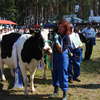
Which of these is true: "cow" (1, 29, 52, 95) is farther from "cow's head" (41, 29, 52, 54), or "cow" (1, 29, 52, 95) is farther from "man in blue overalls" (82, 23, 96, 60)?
"man in blue overalls" (82, 23, 96, 60)

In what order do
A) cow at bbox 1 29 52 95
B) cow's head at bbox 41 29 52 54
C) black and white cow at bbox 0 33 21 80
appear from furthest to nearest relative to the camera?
1. black and white cow at bbox 0 33 21 80
2. cow at bbox 1 29 52 95
3. cow's head at bbox 41 29 52 54

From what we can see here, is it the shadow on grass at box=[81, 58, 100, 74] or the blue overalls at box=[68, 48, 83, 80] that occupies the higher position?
the blue overalls at box=[68, 48, 83, 80]

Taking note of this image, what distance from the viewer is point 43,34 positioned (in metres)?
8.25

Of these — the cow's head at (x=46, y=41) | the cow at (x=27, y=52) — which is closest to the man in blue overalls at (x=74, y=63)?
the cow at (x=27, y=52)

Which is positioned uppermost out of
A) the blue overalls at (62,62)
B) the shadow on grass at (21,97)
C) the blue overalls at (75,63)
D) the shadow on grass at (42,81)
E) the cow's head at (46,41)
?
the cow's head at (46,41)

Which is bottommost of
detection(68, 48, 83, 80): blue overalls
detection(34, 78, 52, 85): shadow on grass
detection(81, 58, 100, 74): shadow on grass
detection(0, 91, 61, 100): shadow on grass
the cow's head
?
detection(81, 58, 100, 74): shadow on grass

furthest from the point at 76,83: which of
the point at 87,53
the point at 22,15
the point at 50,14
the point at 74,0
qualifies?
the point at 50,14

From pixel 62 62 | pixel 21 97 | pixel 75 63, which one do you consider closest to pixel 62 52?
pixel 62 62

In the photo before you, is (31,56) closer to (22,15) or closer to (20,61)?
(20,61)

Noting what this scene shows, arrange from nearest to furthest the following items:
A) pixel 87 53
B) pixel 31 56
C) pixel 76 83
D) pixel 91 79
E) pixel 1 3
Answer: pixel 31 56, pixel 76 83, pixel 91 79, pixel 87 53, pixel 1 3

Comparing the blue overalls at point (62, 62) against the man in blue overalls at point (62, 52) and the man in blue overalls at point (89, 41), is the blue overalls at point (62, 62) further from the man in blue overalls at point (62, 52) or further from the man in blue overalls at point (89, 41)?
the man in blue overalls at point (89, 41)

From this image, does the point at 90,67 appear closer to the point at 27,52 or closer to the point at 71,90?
the point at 71,90

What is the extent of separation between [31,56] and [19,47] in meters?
0.47

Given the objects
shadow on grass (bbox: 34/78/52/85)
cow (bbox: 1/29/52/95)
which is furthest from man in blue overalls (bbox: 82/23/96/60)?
cow (bbox: 1/29/52/95)
